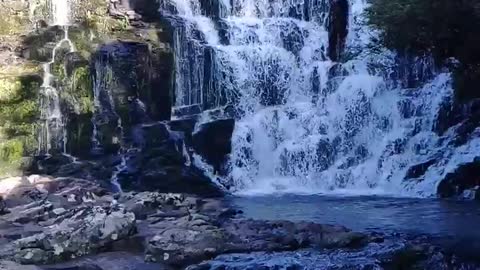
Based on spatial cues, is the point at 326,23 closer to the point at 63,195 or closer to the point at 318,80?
the point at 318,80

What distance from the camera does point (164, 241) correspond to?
488 inches

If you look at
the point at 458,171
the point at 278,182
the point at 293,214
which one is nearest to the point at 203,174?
the point at 278,182

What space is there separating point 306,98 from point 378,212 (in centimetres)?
708

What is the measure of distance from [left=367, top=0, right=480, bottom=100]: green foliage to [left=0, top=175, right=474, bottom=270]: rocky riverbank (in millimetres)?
9316

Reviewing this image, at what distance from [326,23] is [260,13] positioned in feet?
7.19

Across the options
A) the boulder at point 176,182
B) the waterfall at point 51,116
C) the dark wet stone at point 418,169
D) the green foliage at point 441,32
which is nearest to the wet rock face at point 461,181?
the dark wet stone at point 418,169

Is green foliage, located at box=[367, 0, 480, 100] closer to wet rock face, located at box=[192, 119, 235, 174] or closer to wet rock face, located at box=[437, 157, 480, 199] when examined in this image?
wet rock face, located at box=[437, 157, 480, 199]

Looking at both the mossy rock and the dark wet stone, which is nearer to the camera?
the dark wet stone

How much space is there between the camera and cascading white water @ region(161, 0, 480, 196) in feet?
65.5

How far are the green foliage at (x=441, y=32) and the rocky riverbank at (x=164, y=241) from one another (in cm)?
932

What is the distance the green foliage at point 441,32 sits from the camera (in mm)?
21500

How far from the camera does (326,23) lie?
23.9 meters

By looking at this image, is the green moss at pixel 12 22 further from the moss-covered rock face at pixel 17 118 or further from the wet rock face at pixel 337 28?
the wet rock face at pixel 337 28

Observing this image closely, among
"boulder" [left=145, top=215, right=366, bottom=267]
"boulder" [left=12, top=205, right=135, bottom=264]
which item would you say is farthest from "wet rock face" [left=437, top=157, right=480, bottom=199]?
"boulder" [left=12, top=205, right=135, bottom=264]
